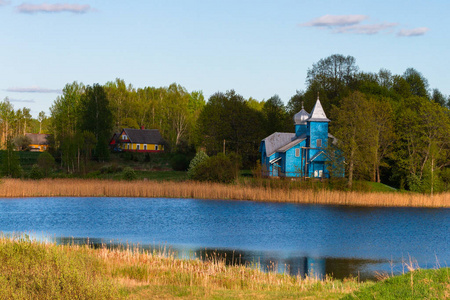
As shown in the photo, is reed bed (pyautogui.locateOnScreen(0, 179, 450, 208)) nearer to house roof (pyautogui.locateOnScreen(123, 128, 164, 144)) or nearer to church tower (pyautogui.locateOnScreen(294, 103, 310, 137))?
church tower (pyautogui.locateOnScreen(294, 103, 310, 137))

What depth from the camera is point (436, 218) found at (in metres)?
39.7

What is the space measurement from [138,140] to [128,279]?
91.6m

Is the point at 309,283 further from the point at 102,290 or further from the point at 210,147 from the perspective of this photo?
the point at 210,147

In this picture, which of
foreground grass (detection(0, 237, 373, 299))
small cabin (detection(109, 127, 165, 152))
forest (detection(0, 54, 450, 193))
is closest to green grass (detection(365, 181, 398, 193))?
forest (detection(0, 54, 450, 193))

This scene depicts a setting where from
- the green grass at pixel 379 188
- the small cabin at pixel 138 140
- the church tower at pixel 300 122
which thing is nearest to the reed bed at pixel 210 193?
the green grass at pixel 379 188

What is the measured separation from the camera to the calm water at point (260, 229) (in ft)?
79.1

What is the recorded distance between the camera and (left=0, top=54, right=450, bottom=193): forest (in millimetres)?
56469

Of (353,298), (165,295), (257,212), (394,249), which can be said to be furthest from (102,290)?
(257,212)

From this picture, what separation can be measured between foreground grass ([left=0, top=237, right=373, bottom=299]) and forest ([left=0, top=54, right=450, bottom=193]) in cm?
4008

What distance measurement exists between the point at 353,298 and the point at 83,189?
1649 inches

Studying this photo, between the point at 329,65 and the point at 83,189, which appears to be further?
the point at 329,65

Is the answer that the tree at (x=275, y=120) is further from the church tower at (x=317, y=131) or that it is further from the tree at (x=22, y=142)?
the tree at (x=22, y=142)

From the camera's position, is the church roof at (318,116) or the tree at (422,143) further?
the church roof at (318,116)

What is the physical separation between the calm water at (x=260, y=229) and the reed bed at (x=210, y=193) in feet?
6.67
